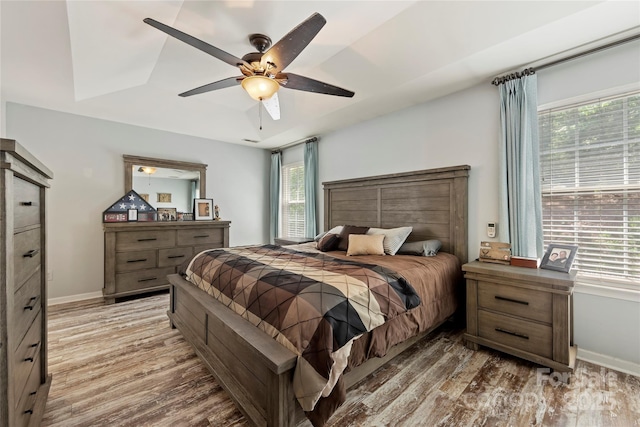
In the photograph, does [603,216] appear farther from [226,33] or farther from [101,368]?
[101,368]

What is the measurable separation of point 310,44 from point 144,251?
3.45 meters

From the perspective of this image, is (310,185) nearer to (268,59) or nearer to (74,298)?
(268,59)

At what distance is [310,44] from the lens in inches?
99.7

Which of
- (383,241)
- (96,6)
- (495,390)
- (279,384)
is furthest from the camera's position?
(383,241)

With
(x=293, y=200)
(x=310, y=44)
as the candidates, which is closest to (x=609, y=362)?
(x=310, y=44)

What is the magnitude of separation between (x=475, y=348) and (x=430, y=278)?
750mm

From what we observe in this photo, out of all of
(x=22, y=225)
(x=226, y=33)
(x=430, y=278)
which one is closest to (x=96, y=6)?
(x=226, y=33)

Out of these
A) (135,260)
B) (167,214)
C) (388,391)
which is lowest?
(388,391)

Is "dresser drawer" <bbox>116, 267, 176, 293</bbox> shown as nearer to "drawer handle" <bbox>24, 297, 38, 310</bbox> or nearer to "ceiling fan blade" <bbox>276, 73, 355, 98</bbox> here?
"drawer handle" <bbox>24, 297, 38, 310</bbox>

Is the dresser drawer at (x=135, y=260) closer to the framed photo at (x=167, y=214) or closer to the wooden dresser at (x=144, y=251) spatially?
the wooden dresser at (x=144, y=251)

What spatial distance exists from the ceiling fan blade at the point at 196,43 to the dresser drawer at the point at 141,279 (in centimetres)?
324

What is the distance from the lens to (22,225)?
1.22 m

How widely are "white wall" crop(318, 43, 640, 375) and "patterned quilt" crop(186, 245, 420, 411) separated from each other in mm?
1561

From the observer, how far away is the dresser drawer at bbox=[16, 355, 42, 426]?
1.22 m
